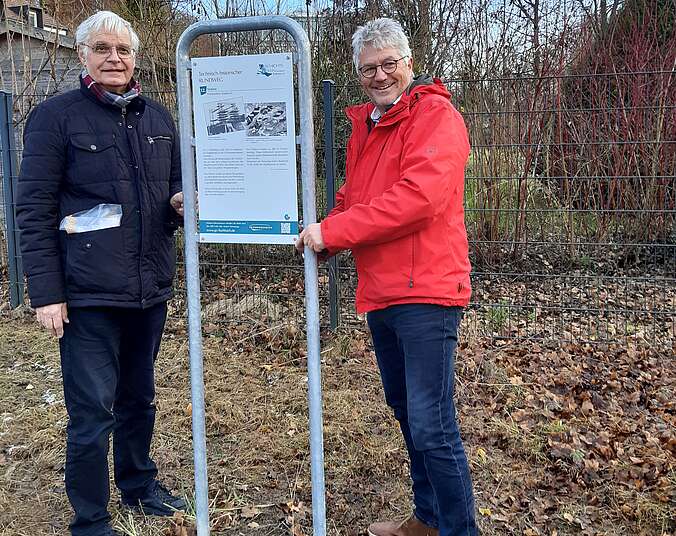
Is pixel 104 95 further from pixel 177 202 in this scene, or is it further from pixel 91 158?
pixel 177 202

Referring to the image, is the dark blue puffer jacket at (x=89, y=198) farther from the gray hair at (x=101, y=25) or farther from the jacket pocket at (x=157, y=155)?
the gray hair at (x=101, y=25)

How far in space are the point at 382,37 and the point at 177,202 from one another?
3.62 ft

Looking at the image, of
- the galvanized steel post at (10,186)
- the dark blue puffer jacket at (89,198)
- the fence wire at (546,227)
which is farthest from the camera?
the galvanized steel post at (10,186)

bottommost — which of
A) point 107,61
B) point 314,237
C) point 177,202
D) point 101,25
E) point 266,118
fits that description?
point 314,237

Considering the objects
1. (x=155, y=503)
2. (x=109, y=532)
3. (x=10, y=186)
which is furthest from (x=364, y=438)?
(x=10, y=186)

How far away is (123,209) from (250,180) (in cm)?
60

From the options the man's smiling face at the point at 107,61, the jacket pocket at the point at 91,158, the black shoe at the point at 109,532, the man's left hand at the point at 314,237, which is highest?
the man's smiling face at the point at 107,61

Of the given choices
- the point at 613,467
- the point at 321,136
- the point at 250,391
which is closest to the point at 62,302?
the point at 250,391

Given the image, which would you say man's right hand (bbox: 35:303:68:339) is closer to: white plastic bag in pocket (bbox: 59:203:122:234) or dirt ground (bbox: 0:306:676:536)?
white plastic bag in pocket (bbox: 59:203:122:234)

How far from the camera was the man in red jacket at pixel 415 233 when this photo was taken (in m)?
2.32

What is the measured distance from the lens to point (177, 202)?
9.48 feet

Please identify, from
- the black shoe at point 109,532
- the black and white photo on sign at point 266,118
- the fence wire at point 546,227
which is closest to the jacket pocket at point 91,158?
the black and white photo on sign at point 266,118

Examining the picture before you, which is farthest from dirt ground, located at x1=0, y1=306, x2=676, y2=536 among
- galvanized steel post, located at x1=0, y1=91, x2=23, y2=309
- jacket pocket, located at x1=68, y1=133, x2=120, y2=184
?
jacket pocket, located at x1=68, y1=133, x2=120, y2=184

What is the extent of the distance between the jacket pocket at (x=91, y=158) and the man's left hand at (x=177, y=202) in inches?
11.3
